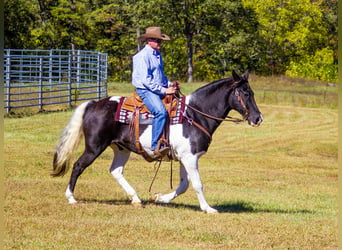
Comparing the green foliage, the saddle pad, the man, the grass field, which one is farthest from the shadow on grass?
the green foliage

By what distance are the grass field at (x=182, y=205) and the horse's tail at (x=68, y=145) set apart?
1.83 feet

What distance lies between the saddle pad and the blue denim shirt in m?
0.37

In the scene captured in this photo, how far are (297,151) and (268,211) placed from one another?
13.1m

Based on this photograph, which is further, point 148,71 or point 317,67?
point 317,67

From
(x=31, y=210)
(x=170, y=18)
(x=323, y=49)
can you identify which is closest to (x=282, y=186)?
(x=31, y=210)

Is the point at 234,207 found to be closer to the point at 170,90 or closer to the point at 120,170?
the point at 120,170

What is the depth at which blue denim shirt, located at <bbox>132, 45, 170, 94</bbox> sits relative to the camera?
1031 cm

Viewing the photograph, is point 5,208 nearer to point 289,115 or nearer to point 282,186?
point 282,186

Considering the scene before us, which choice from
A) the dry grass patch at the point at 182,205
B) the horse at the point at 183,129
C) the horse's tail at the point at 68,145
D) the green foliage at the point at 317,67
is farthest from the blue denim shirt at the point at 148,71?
the green foliage at the point at 317,67

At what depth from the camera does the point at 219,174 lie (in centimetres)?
1717

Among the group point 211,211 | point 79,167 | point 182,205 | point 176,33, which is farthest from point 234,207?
point 176,33

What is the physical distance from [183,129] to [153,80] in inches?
31.0

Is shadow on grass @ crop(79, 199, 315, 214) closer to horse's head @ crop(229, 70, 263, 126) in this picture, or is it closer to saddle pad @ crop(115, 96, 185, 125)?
A: saddle pad @ crop(115, 96, 185, 125)

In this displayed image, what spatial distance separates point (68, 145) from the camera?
10.9 m
